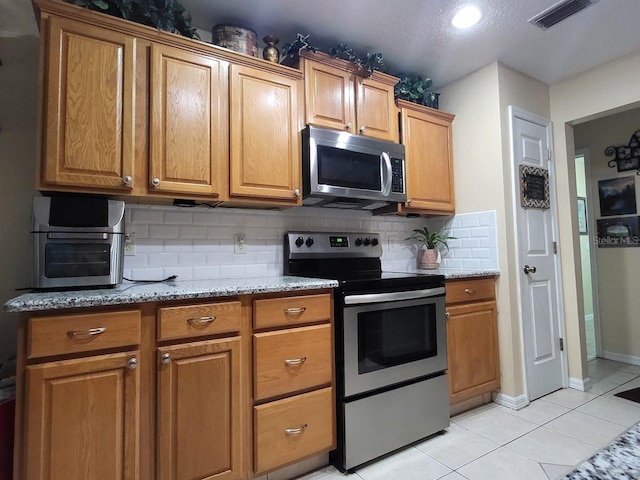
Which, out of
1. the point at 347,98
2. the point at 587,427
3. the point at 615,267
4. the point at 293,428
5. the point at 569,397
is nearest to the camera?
the point at 293,428

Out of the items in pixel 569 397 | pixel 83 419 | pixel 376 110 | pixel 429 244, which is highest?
pixel 376 110

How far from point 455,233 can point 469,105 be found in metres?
1.03

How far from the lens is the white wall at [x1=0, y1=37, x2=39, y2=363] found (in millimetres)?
1664

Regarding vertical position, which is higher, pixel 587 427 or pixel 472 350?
pixel 472 350

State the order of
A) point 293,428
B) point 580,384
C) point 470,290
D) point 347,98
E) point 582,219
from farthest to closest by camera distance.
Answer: point 582,219 < point 580,384 < point 470,290 < point 347,98 < point 293,428

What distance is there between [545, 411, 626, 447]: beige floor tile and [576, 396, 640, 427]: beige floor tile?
2.1 inches

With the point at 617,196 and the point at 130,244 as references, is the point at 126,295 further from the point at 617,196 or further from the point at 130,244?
the point at 617,196

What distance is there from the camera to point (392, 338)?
6.35ft

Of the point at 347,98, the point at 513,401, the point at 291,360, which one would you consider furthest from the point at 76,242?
the point at 513,401

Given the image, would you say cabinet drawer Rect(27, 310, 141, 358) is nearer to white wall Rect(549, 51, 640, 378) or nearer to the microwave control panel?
the microwave control panel

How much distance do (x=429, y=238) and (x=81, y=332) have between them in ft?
7.97

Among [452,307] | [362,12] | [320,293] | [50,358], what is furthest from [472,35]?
[50,358]

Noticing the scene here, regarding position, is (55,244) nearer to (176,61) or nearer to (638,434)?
(176,61)

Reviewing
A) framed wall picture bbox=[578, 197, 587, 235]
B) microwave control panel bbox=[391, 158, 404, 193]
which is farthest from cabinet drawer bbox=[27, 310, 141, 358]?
framed wall picture bbox=[578, 197, 587, 235]
